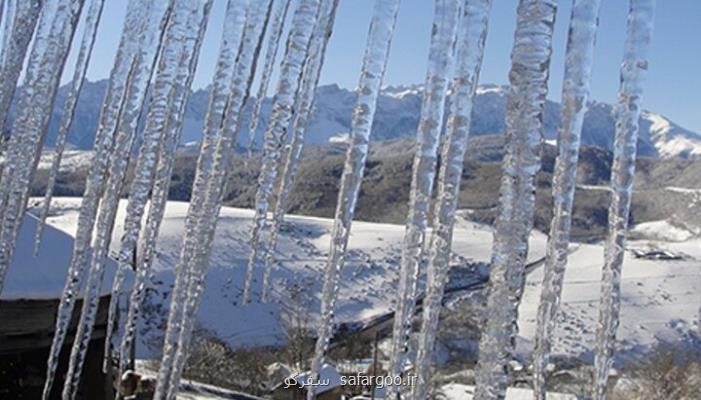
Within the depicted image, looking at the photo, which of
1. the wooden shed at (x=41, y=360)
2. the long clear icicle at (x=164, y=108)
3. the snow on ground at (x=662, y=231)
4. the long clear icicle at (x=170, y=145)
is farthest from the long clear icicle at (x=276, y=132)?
the snow on ground at (x=662, y=231)

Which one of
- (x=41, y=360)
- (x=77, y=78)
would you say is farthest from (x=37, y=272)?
(x=77, y=78)

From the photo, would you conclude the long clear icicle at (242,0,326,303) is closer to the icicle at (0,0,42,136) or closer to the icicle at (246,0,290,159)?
the icicle at (246,0,290,159)

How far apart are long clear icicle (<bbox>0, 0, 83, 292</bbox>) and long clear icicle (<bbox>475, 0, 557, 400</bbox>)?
60.0 inches

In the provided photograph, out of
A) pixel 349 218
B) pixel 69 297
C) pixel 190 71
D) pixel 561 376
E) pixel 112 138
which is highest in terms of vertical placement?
pixel 190 71

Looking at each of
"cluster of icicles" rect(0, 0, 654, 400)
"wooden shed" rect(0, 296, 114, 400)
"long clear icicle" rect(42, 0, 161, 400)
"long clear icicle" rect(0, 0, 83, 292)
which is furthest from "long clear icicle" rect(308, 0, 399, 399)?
"wooden shed" rect(0, 296, 114, 400)

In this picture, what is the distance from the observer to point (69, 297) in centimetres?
191

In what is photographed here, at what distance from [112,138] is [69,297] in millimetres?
531

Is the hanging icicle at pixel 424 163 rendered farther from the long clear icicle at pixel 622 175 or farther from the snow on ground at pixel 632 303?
the snow on ground at pixel 632 303

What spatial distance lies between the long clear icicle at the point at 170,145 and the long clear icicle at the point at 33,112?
543mm

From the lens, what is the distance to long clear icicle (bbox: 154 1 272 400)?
1375 mm

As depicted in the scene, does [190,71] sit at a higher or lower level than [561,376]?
higher

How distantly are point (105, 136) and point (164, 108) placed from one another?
1.41ft

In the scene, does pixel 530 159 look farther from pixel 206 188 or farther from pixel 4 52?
pixel 4 52

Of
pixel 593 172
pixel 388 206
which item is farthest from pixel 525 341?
pixel 593 172
